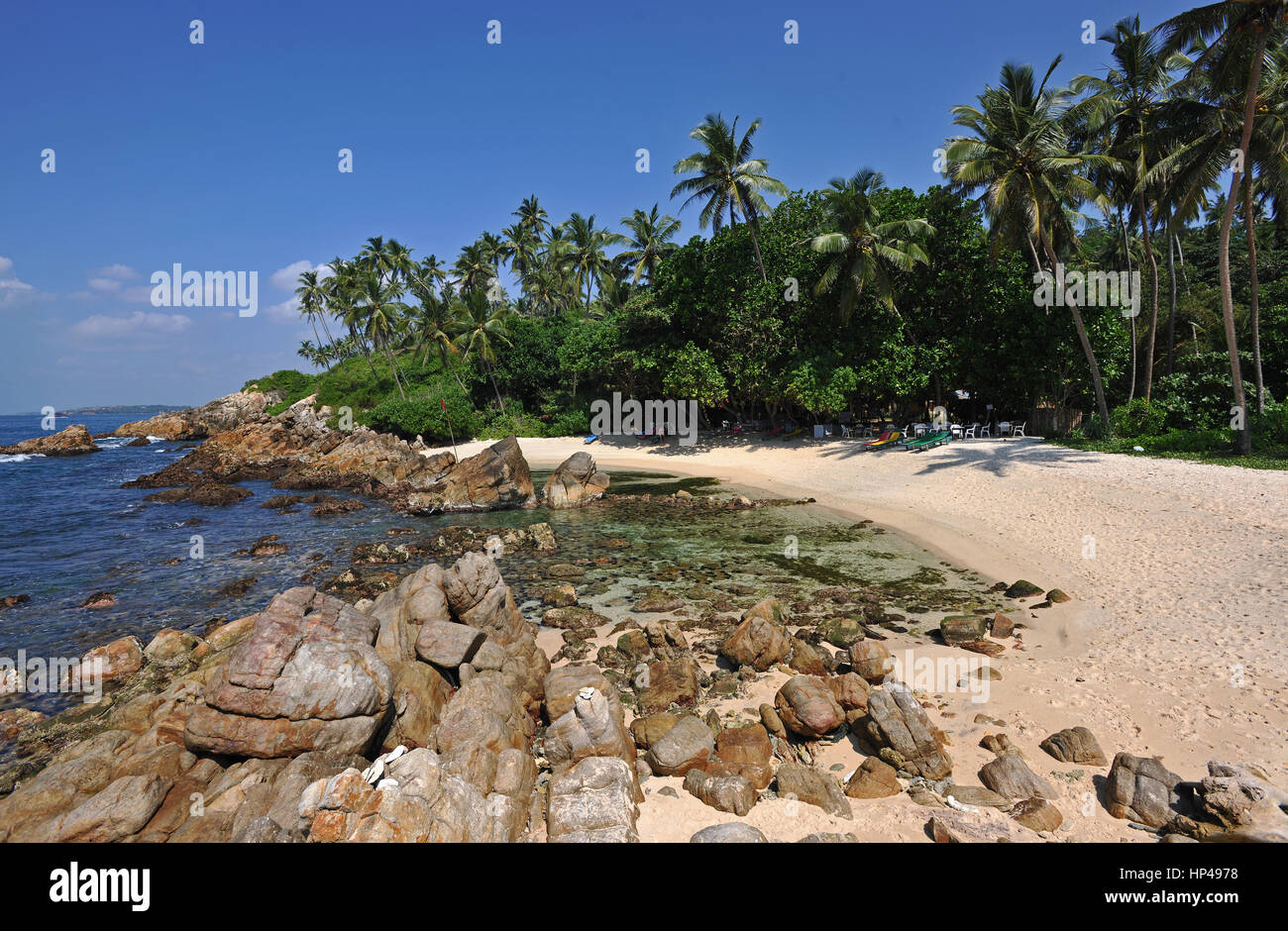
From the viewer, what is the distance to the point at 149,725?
7855 millimetres

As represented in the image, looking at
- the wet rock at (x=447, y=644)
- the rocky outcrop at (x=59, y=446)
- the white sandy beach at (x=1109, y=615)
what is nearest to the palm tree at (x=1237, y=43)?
the white sandy beach at (x=1109, y=615)

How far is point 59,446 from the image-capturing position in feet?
192

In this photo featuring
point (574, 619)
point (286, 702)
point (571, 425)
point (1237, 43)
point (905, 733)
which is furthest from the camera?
point (571, 425)

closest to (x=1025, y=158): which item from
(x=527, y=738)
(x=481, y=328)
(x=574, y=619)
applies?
(x=574, y=619)

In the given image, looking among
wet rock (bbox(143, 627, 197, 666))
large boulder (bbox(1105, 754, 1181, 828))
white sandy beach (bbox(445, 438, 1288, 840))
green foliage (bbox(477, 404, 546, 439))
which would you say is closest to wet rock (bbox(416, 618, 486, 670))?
white sandy beach (bbox(445, 438, 1288, 840))

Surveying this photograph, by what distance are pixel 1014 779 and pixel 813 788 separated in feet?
7.33

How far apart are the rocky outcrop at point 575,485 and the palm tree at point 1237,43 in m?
23.9

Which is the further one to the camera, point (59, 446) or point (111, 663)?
point (59, 446)

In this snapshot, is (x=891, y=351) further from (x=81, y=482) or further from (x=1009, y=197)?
(x=81, y=482)

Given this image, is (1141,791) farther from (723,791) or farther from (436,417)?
(436,417)

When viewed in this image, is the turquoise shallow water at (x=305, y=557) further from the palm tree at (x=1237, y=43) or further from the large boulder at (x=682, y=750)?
the palm tree at (x=1237, y=43)

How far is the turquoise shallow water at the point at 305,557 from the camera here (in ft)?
45.4

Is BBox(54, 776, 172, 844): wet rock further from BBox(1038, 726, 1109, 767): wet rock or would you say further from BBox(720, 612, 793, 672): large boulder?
BBox(1038, 726, 1109, 767): wet rock

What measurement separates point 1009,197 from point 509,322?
38829mm
